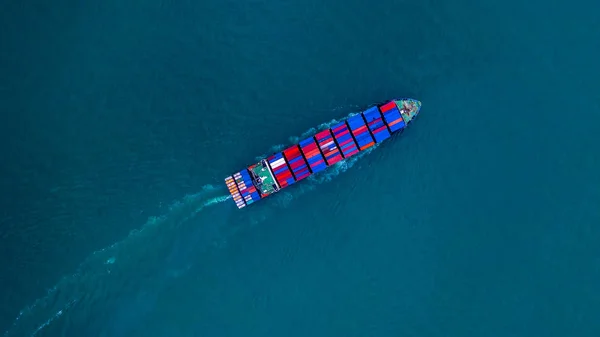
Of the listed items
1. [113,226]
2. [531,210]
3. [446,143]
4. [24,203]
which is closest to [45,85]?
[24,203]

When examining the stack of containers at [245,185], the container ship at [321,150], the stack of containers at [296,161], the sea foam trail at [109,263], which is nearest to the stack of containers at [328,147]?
the container ship at [321,150]

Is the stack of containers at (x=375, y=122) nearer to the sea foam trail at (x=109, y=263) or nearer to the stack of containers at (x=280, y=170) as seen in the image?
the stack of containers at (x=280, y=170)

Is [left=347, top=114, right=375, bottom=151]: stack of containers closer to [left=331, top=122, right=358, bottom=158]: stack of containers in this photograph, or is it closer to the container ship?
the container ship

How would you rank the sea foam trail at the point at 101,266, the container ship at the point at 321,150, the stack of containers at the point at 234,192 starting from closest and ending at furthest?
the stack of containers at the point at 234,192, the container ship at the point at 321,150, the sea foam trail at the point at 101,266

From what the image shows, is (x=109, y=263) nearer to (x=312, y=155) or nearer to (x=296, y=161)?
(x=296, y=161)

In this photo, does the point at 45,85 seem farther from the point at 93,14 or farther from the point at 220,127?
the point at 220,127
